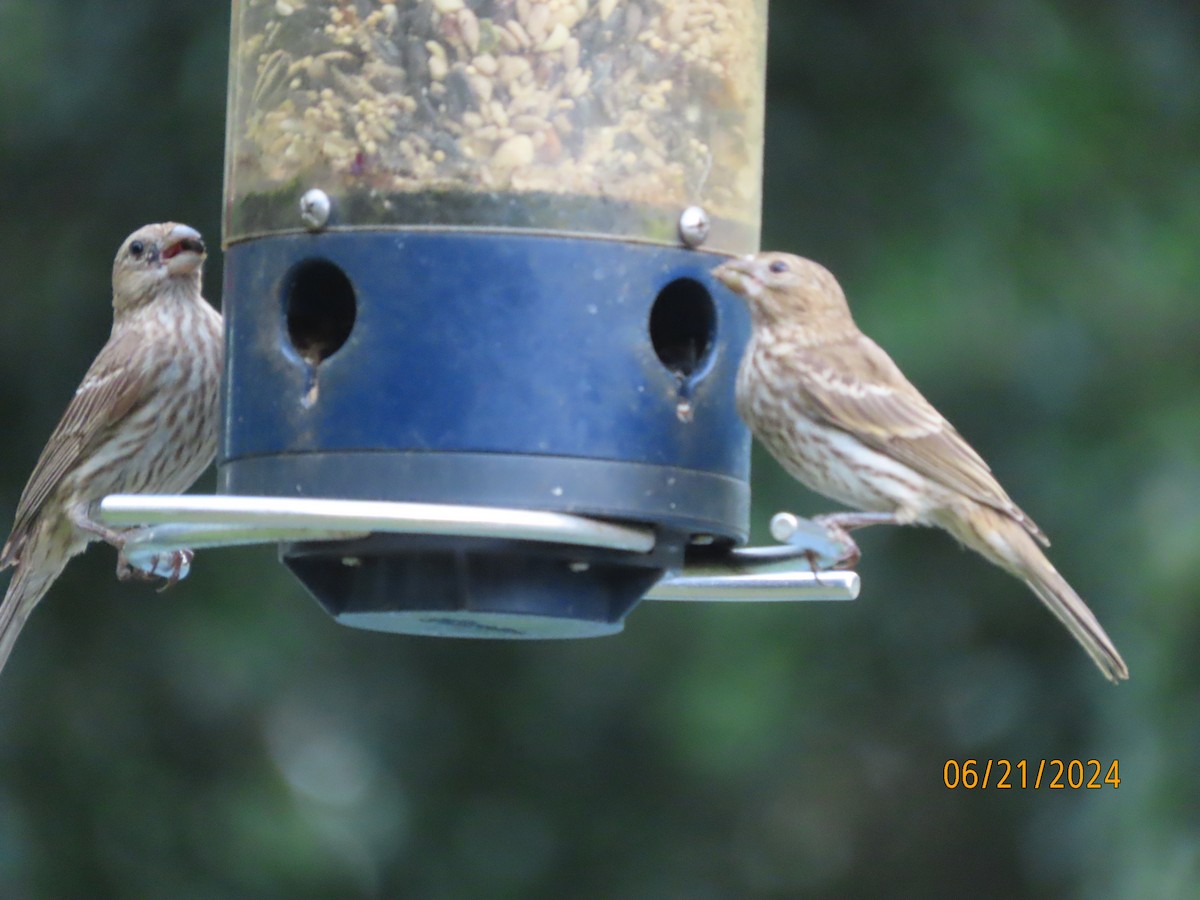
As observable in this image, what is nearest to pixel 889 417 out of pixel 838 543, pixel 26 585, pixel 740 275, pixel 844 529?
pixel 844 529

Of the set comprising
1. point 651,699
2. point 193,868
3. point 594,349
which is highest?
point 594,349

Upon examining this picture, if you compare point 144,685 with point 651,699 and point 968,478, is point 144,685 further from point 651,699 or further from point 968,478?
point 968,478

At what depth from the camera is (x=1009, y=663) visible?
948 cm

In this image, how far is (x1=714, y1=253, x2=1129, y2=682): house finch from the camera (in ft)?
19.5

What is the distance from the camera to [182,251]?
6.98 metres

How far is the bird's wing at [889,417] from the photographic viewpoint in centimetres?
619

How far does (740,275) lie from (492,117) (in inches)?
27.5

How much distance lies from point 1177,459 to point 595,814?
295cm

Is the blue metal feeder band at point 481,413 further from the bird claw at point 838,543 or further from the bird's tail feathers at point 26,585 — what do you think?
the bird's tail feathers at point 26,585

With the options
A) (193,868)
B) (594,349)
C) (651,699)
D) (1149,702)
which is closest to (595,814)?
(651,699)

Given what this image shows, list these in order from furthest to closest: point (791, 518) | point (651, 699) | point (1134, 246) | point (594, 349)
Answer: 1. point (651, 699)
2. point (1134, 246)
3. point (594, 349)
4. point (791, 518)

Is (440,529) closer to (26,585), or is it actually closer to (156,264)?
(156,264)

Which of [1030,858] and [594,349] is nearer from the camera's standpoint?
[594,349]

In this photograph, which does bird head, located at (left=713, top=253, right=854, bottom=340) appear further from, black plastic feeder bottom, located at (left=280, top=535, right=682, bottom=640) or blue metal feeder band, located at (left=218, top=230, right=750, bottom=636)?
black plastic feeder bottom, located at (left=280, top=535, right=682, bottom=640)
